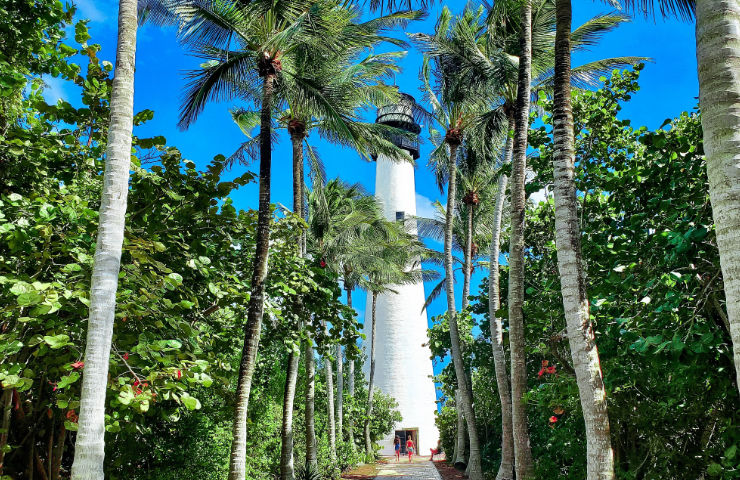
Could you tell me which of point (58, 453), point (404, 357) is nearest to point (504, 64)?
point (58, 453)

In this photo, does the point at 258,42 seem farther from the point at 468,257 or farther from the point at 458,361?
the point at 468,257

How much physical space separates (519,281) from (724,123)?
5.53 m

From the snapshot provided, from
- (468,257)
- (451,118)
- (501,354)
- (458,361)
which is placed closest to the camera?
(501,354)

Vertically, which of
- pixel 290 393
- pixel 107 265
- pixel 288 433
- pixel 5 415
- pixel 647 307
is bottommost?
pixel 288 433

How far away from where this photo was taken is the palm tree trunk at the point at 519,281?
802 centimetres

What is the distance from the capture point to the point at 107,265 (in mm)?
4281

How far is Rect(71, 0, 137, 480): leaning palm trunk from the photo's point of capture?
12.9 ft

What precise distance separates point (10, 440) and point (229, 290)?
2.92m

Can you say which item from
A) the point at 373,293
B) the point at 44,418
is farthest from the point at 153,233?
the point at 373,293

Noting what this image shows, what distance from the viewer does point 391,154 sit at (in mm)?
16781

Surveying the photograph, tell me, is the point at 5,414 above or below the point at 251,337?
below

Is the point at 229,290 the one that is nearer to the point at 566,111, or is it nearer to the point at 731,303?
the point at 566,111

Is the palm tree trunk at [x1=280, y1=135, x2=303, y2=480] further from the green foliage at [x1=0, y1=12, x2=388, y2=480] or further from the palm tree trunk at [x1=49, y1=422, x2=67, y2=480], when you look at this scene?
the palm tree trunk at [x1=49, y1=422, x2=67, y2=480]

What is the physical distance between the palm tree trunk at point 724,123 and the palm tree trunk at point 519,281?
5.32m
